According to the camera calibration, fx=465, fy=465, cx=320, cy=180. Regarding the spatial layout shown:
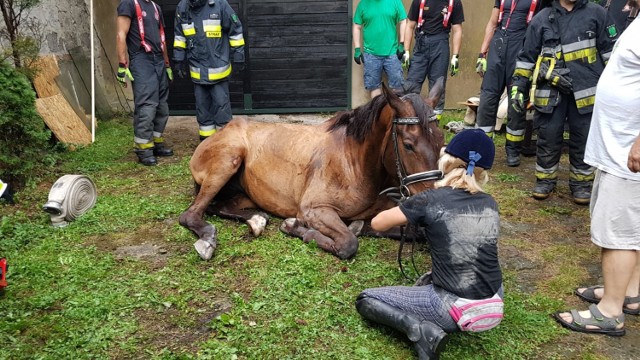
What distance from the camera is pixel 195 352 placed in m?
2.89

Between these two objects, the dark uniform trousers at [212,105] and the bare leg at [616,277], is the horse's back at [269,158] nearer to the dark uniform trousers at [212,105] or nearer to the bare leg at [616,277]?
the dark uniform trousers at [212,105]

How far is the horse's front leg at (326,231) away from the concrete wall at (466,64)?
5738mm

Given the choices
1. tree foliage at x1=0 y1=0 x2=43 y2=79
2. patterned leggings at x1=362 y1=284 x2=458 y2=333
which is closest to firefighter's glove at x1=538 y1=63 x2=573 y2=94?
patterned leggings at x1=362 y1=284 x2=458 y2=333

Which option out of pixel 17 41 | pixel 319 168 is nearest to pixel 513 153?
pixel 319 168

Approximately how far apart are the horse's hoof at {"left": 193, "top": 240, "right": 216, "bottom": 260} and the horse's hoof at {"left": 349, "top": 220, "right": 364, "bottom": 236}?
1268 mm

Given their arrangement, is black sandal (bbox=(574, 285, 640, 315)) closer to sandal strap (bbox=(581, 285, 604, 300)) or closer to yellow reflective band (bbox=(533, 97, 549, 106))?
sandal strap (bbox=(581, 285, 604, 300))

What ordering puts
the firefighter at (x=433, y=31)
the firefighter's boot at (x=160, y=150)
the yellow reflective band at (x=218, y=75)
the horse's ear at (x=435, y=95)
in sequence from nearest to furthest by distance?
the horse's ear at (x=435, y=95)
the yellow reflective band at (x=218, y=75)
the firefighter's boot at (x=160, y=150)
the firefighter at (x=433, y=31)

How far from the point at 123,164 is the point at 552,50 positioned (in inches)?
226

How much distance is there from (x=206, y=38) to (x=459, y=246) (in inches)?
210

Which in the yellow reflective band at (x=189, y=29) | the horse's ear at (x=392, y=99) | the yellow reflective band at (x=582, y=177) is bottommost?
the yellow reflective band at (x=582, y=177)

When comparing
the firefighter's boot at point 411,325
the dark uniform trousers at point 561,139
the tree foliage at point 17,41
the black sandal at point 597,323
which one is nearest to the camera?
the firefighter's boot at point 411,325

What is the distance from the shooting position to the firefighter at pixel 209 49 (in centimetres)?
673

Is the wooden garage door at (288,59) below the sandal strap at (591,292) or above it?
above

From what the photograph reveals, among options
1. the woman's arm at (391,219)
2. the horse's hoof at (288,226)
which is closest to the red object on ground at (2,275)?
the horse's hoof at (288,226)
